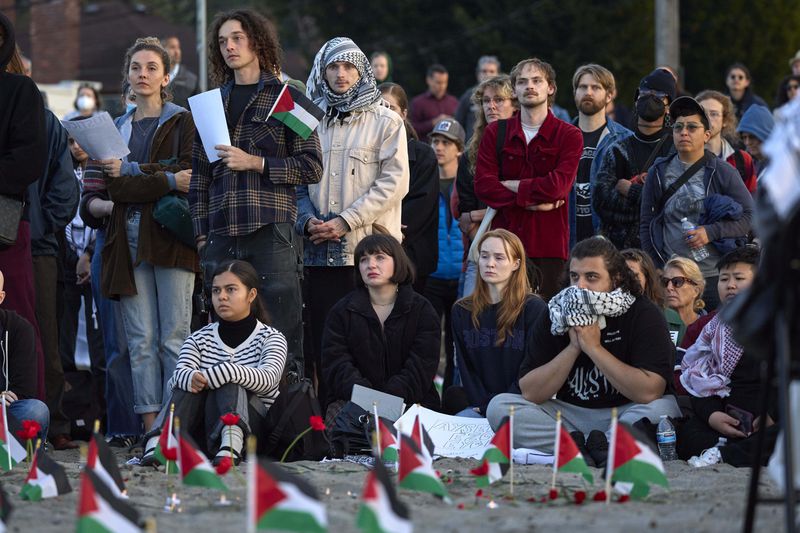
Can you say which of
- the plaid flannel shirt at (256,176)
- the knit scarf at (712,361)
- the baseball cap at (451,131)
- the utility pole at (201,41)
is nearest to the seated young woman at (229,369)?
the plaid flannel shirt at (256,176)

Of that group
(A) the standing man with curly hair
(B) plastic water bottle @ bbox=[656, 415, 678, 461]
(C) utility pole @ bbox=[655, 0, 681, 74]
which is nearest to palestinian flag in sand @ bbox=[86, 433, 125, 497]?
(A) the standing man with curly hair

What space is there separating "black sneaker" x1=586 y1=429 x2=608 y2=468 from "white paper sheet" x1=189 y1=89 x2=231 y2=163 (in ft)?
8.14

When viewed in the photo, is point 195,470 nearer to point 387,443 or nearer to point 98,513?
point 98,513

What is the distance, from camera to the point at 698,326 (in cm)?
774

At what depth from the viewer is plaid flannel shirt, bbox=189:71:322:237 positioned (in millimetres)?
7660

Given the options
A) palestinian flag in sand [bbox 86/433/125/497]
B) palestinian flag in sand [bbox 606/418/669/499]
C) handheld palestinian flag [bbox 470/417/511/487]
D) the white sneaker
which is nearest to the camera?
palestinian flag in sand [bbox 606/418/669/499]

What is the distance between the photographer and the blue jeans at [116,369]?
8.44 meters

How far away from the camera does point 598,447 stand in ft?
23.4

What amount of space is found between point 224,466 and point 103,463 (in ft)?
3.21

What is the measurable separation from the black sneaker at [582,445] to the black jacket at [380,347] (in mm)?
1102

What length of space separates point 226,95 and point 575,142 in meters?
2.17

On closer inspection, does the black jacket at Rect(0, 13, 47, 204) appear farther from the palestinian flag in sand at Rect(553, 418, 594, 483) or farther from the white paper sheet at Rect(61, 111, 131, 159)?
the palestinian flag in sand at Rect(553, 418, 594, 483)

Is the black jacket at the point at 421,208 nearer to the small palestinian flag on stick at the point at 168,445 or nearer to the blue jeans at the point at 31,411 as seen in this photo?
the blue jeans at the point at 31,411

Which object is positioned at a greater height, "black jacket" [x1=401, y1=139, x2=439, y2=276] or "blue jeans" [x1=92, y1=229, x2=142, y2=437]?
"black jacket" [x1=401, y1=139, x2=439, y2=276]
